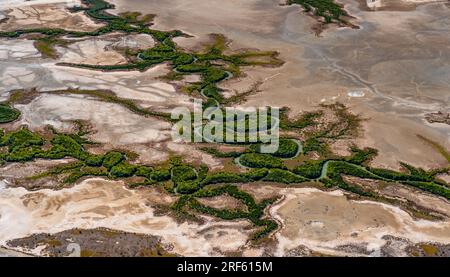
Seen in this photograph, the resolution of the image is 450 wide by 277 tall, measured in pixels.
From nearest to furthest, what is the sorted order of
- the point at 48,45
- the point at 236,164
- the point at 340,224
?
the point at 340,224
the point at 236,164
the point at 48,45

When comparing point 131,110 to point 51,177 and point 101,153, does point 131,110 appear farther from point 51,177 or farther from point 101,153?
point 51,177

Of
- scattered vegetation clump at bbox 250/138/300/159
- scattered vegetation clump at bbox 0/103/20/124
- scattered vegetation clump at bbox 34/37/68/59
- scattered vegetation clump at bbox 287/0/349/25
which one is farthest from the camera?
scattered vegetation clump at bbox 287/0/349/25

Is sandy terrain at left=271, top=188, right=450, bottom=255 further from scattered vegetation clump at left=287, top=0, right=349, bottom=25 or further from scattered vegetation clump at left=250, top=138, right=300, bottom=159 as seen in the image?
scattered vegetation clump at left=287, top=0, right=349, bottom=25

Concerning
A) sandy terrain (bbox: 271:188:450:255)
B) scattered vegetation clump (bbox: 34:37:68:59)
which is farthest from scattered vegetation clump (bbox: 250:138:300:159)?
scattered vegetation clump (bbox: 34:37:68:59)

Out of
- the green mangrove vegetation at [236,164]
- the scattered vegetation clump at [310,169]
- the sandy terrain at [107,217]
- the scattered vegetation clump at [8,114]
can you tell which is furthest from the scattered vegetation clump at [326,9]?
the sandy terrain at [107,217]

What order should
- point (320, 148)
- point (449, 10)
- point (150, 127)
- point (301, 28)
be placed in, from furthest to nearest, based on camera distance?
point (449, 10) < point (301, 28) < point (150, 127) < point (320, 148)

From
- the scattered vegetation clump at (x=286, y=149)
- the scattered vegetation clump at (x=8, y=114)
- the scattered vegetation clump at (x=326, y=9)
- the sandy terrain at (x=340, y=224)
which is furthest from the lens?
the scattered vegetation clump at (x=326, y=9)

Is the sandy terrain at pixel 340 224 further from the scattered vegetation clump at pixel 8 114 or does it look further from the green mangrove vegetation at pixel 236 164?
the scattered vegetation clump at pixel 8 114

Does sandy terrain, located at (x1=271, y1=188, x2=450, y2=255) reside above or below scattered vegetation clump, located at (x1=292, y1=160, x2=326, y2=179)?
below

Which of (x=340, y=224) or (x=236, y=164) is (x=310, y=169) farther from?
(x=340, y=224)

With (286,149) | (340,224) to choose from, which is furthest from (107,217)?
(340,224)

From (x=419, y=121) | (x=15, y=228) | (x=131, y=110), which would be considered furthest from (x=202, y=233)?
(x=419, y=121)
